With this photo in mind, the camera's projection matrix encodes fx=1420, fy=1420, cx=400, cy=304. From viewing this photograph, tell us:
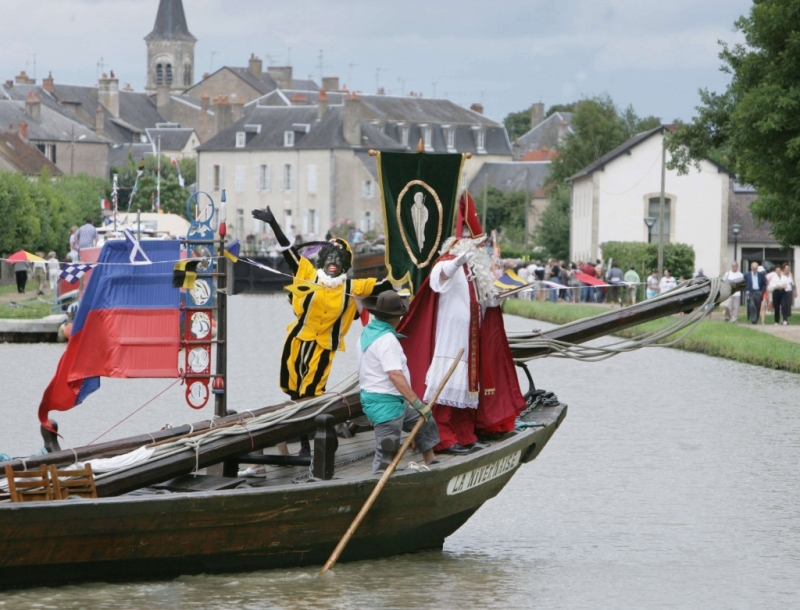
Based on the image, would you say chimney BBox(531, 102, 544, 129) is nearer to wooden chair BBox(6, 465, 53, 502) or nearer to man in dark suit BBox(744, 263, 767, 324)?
man in dark suit BBox(744, 263, 767, 324)

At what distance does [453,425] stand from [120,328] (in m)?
3.43

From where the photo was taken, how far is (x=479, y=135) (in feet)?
383

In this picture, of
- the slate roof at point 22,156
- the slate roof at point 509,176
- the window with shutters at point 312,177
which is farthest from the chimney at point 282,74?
the slate roof at point 22,156

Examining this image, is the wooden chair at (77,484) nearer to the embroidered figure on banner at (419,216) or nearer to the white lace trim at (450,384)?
the white lace trim at (450,384)

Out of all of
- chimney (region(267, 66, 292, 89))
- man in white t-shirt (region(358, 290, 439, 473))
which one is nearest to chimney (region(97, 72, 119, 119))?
chimney (region(267, 66, 292, 89))

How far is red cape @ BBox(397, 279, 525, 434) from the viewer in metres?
10.9

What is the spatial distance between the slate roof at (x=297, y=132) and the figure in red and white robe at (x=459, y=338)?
270 ft

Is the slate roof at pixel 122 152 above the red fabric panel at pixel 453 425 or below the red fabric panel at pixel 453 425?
above

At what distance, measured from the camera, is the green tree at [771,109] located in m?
32.0

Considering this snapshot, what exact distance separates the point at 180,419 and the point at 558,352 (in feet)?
23.0

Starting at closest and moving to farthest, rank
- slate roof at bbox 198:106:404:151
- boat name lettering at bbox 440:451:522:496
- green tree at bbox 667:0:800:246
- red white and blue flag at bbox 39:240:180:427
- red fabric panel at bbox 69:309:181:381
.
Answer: boat name lettering at bbox 440:451:522:496 < red white and blue flag at bbox 39:240:180:427 < red fabric panel at bbox 69:309:181:381 < green tree at bbox 667:0:800:246 < slate roof at bbox 198:106:404:151

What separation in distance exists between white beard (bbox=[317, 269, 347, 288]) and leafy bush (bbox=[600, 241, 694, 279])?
41.9 metres

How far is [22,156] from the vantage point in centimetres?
8806

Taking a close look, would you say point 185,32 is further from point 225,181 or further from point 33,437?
point 33,437
